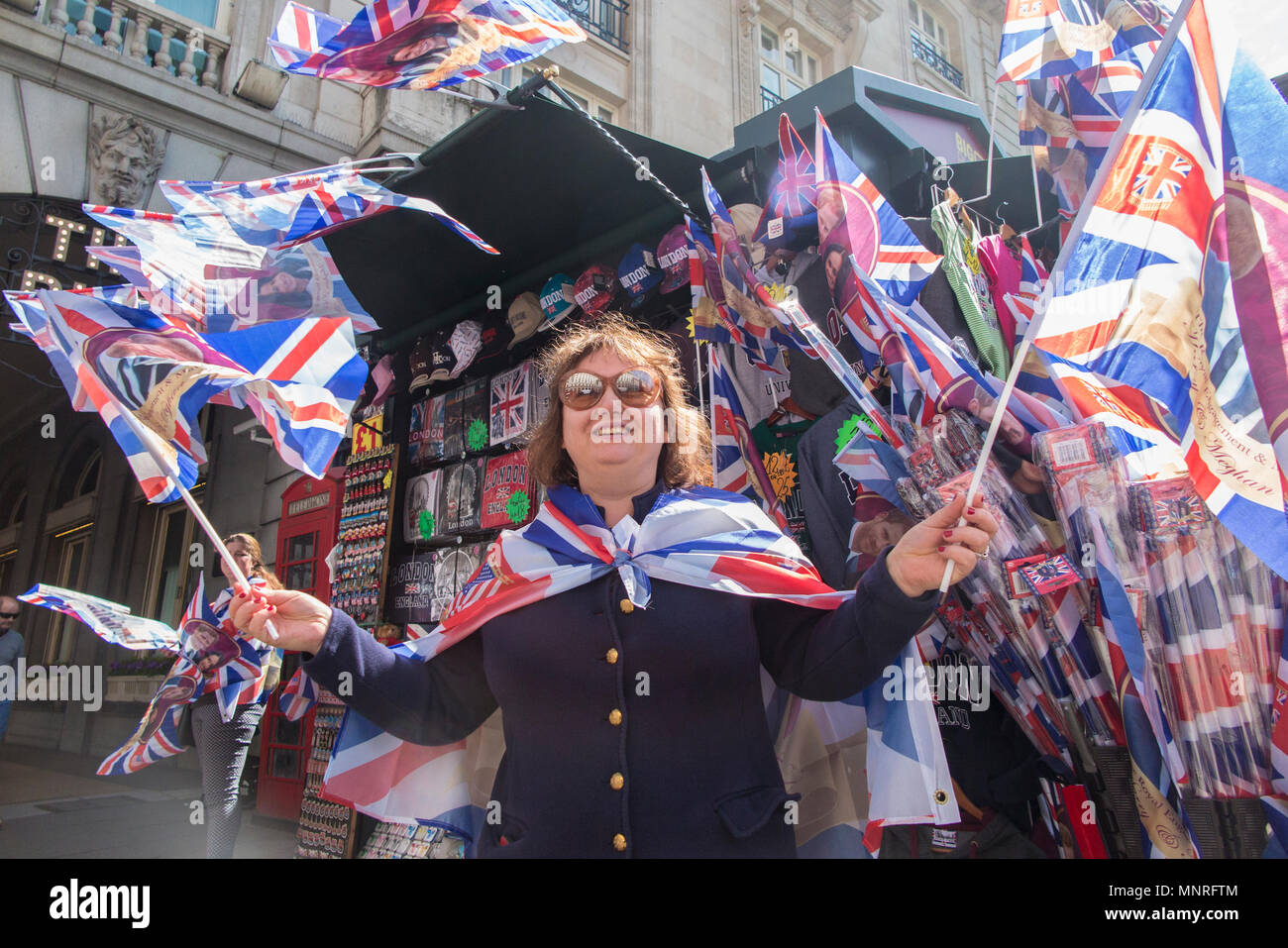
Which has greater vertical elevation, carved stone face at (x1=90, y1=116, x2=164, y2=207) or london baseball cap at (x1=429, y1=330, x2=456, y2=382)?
carved stone face at (x1=90, y1=116, x2=164, y2=207)

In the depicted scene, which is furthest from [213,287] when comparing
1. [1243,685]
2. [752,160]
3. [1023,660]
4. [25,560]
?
[25,560]

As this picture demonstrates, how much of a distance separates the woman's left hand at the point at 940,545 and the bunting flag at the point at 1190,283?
53cm

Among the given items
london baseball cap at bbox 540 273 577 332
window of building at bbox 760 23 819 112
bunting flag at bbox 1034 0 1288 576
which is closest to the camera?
bunting flag at bbox 1034 0 1288 576

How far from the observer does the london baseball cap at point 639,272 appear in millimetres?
4828

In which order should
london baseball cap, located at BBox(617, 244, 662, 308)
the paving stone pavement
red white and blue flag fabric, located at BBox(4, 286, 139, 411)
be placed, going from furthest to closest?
the paving stone pavement
london baseball cap, located at BBox(617, 244, 662, 308)
red white and blue flag fabric, located at BBox(4, 286, 139, 411)

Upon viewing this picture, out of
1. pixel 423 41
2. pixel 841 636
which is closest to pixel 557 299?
pixel 423 41

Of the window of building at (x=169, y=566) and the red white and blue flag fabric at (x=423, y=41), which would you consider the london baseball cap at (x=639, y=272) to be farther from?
the window of building at (x=169, y=566)

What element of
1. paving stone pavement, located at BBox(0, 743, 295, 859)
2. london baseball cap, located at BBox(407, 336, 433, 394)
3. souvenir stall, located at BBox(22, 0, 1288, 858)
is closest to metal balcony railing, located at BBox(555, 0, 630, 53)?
london baseball cap, located at BBox(407, 336, 433, 394)

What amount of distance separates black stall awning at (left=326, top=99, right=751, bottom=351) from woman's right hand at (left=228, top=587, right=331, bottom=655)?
129 inches

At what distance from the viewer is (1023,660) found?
2262 millimetres

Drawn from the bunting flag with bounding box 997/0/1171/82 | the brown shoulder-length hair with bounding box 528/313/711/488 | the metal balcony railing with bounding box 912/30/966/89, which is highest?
the metal balcony railing with bounding box 912/30/966/89

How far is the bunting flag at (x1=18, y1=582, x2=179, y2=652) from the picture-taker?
13.3 ft

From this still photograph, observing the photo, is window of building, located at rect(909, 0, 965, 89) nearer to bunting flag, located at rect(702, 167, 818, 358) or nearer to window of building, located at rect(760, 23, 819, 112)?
window of building, located at rect(760, 23, 819, 112)

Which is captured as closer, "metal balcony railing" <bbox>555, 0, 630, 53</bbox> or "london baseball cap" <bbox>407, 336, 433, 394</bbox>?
"london baseball cap" <bbox>407, 336, 433, 394</bbox>
